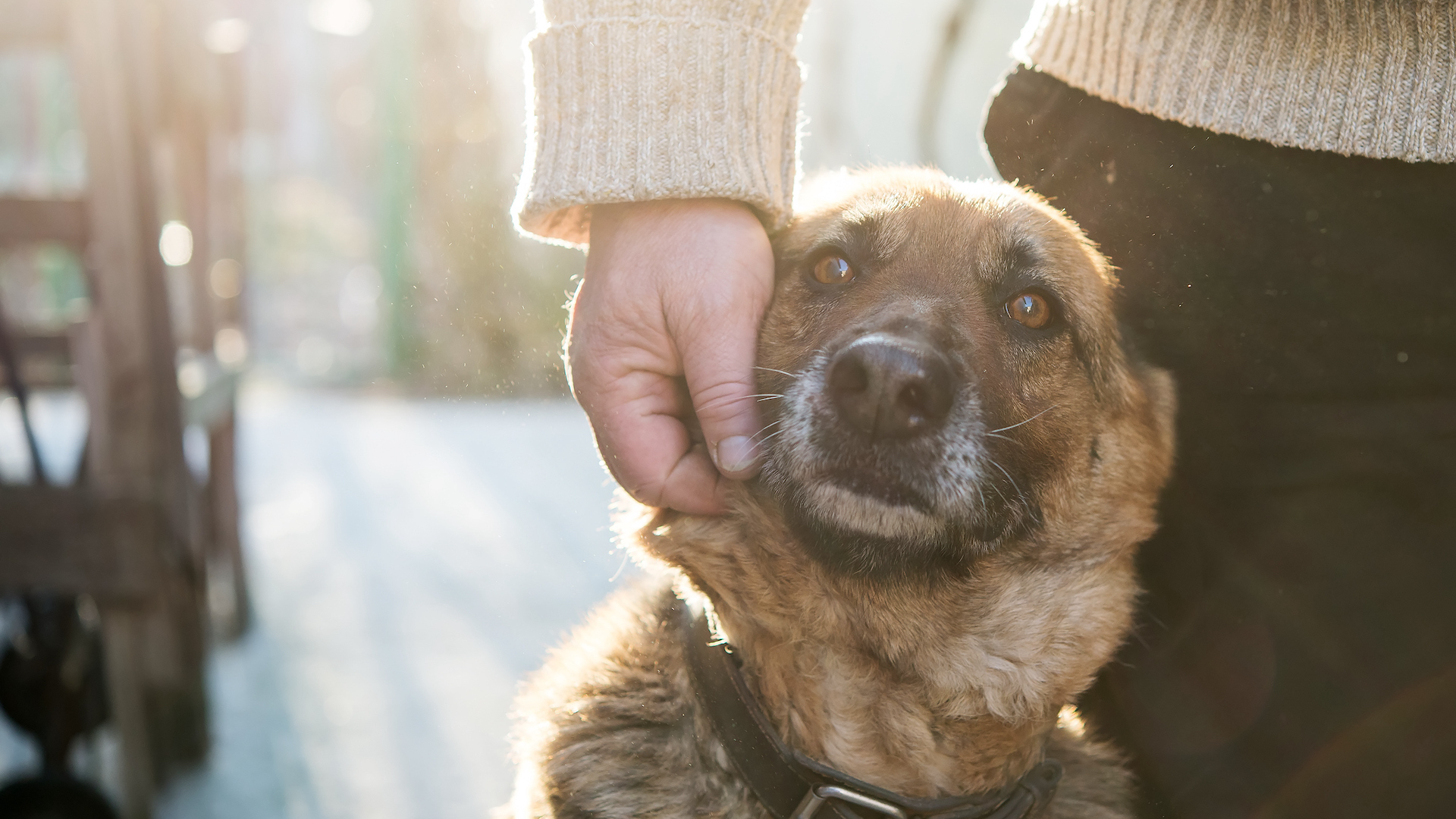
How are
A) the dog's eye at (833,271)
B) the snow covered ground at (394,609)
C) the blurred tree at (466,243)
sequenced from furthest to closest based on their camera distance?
the blurred tree at (466,243)
the snow covered ground at (394,609)
the dog's eye at (833,271)

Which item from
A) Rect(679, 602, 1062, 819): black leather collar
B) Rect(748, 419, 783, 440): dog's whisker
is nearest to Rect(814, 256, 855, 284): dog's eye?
Rect(748, 419, 783, 440): dog's whisker

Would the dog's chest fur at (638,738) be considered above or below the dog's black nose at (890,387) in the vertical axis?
below

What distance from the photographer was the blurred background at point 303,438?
2883 millimetres

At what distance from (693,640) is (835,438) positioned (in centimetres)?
43

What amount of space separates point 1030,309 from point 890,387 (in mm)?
529

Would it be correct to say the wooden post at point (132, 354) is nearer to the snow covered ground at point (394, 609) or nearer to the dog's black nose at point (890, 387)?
the snow covered ground at point (394, 609)

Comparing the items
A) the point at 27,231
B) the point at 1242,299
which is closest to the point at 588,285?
the point at 1242,299

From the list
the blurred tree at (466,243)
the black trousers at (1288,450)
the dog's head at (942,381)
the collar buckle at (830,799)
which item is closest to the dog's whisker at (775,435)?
the dog's head at (942,381)

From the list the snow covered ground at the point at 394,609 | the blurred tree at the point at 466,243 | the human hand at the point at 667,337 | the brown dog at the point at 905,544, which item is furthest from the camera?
the blurred tree at the point at 466,243

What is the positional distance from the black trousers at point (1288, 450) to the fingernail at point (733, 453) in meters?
0.84

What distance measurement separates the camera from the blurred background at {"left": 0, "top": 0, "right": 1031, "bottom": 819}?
9.46 feet

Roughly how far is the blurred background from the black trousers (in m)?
0.70

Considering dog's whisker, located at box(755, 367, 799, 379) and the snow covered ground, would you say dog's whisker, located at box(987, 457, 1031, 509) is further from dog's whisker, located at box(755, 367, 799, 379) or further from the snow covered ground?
the snow covered ground

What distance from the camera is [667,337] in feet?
5.00
